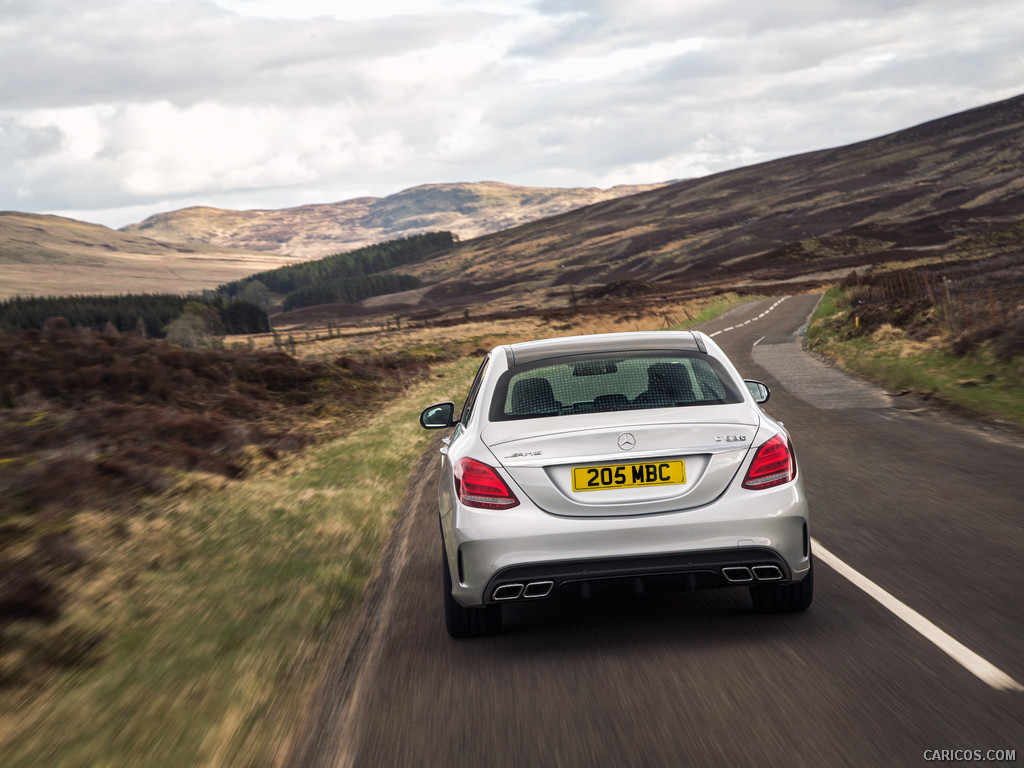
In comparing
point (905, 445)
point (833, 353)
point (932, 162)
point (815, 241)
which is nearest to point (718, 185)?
point (932, 162)

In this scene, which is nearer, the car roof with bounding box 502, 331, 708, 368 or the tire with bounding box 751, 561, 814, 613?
the tire with bounding box 751, 561, 814, 613

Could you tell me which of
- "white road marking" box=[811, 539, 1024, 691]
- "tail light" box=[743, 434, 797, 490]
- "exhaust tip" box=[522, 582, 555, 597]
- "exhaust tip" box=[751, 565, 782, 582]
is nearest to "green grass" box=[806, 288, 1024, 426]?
"white road marking" box=[811, 539, 1024, 691]

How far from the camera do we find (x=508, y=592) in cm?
447

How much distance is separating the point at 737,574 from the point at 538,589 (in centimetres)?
98

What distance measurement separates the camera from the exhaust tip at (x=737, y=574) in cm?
442

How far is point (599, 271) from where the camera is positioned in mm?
141000

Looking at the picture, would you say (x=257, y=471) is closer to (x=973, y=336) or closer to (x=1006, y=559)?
(x=1006, y=559)

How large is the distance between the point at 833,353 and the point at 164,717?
2093 cm

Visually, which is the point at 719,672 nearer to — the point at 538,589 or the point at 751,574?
the point at 751,574

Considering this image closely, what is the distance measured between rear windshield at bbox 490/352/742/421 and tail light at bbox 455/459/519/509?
395mm

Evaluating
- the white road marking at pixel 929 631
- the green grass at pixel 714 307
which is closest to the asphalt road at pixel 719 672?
the white road marking at pixel 929 631

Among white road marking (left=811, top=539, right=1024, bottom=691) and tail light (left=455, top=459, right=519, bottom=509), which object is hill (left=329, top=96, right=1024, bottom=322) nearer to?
white road marking (left=811, top=539, right=1024, bottom=691)

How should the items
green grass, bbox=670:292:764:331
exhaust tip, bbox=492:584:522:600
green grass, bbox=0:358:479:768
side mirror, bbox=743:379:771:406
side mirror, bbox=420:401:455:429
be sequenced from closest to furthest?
green grass, bbox=0:358:479:768 < exhaust tip, bbox=492:584:522:600 < side mirror, bbox=743:379:771:406 < side mirror, bbox=420:401:455:429 < green grass, bbox=670:292:764:331

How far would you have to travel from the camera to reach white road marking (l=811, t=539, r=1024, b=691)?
152 inches
